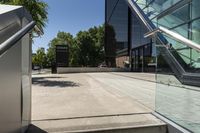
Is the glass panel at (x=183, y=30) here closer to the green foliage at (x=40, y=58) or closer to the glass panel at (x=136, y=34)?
the glass panel at (x=136, y=34)

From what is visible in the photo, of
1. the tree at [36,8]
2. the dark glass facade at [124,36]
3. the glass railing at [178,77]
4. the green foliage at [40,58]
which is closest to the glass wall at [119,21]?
the dark glass facade at [124,36]

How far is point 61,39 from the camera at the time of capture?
6544 centimetres

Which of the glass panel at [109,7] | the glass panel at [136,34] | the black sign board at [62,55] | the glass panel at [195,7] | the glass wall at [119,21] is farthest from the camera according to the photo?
the glass panel at [109,7]

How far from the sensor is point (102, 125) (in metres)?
5.01

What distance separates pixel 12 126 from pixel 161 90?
132 inches

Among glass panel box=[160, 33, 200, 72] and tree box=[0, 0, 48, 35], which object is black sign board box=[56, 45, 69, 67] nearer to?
tree box=[0, 0, 48, 35]

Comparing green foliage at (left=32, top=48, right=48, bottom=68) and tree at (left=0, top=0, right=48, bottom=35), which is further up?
tree at (left=0, top=0, right=48, bottom=35)

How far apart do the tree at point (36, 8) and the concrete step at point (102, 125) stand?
13609mm

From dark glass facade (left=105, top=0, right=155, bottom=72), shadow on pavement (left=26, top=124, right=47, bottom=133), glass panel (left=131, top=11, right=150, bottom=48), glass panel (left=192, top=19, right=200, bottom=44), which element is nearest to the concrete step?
shadow on pavement (left=26, top=124, right=47, bottom=133)

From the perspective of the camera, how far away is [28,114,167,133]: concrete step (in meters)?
4.80

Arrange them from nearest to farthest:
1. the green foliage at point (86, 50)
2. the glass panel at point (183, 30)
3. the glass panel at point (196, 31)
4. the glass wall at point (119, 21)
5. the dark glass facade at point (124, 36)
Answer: the glass panel at point (196, 31) → the glass panel at point (183, 30) → the dark glass facade at point (124, 36) → the glass wall at point (119, 21) → the green foliage at point (86, 50)

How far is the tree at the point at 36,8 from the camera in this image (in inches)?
719

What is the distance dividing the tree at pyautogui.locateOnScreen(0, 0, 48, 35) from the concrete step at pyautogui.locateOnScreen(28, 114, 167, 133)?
1361cm

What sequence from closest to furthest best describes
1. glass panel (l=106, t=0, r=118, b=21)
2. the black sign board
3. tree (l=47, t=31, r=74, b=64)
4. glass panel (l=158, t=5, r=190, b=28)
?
glass panel (l=158, t=5, r=190, b=28) → the black sign board → glass panel (l=106, t=0, r=118, b=21) → tree (l=47, t=31, r=74, b=64)
